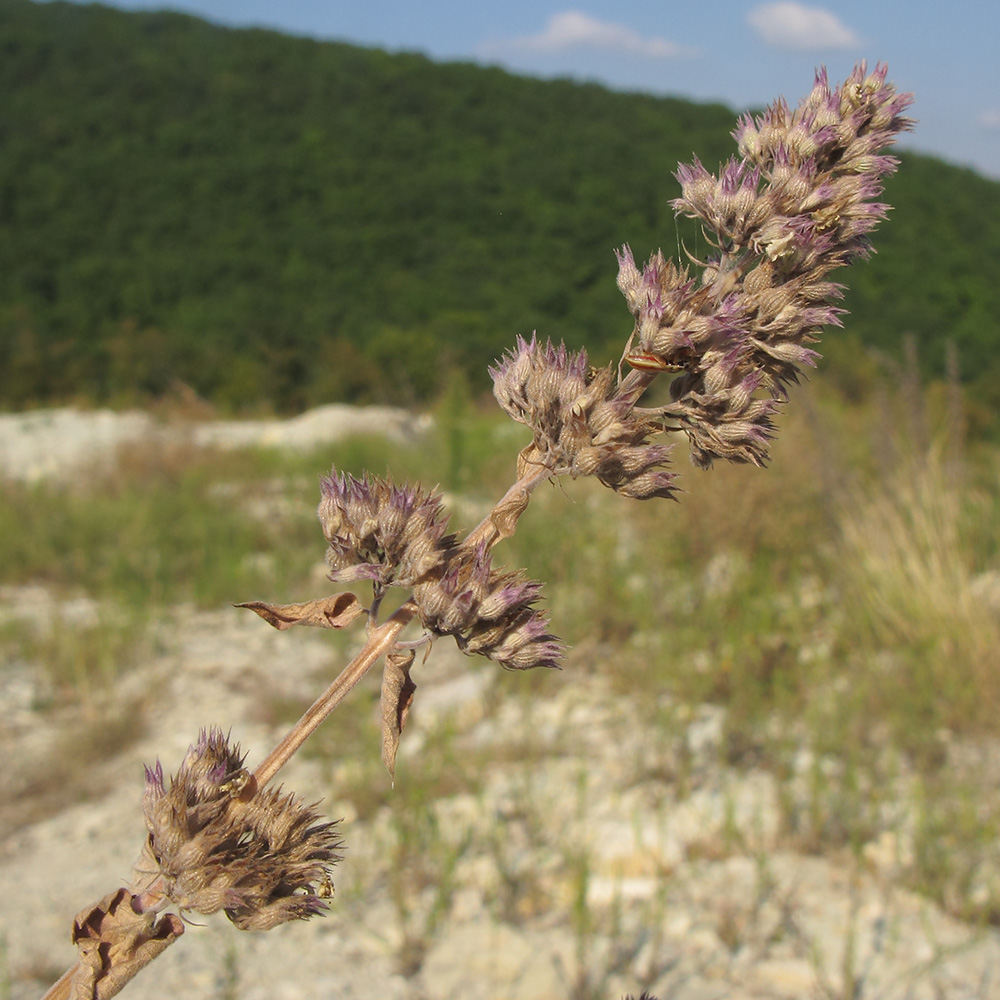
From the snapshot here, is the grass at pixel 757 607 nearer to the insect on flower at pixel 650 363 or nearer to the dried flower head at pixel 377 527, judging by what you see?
the dried flower head at pixel 377 527

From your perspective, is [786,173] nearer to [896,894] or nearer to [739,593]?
[896,894]

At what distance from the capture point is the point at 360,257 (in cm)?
3194

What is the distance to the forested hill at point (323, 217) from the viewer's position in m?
24.0

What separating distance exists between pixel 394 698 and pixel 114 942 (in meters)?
0.32

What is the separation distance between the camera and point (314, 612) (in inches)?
37.9

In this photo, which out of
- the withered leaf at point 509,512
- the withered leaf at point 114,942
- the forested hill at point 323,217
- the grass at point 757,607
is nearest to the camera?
the withered leaf at point 114,942

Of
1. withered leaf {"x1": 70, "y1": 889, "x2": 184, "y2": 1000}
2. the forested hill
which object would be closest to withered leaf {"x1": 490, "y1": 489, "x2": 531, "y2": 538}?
withered leaf {"x1": 70, "y1": 889, "x2": 184, "y2": 1000}

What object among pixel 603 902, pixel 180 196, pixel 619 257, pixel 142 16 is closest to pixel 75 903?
pixel 603 902

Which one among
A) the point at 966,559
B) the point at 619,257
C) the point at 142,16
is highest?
the point at 142,16

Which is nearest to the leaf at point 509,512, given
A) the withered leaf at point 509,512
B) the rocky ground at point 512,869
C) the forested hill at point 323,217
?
the withered leaf at point 509,512

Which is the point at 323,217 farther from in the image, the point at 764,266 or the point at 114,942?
the point at 114,942

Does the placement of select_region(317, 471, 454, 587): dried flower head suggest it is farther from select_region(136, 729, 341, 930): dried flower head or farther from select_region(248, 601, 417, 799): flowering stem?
select_region(136, 729, 341, 930): dried flower head

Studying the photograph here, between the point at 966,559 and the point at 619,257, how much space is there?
5249mm

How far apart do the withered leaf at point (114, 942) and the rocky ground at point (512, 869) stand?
1931mm
